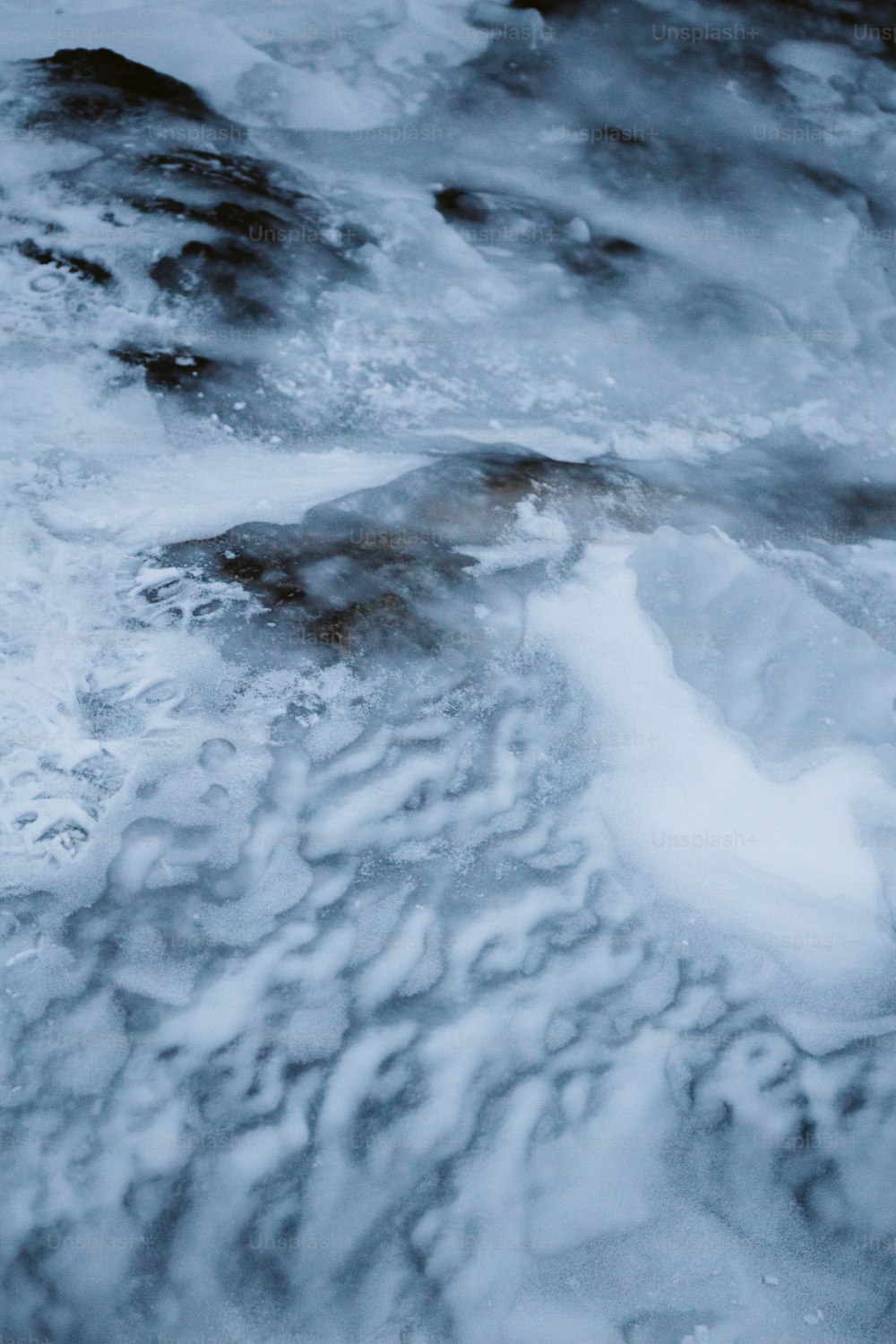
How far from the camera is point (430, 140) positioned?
7.72ft

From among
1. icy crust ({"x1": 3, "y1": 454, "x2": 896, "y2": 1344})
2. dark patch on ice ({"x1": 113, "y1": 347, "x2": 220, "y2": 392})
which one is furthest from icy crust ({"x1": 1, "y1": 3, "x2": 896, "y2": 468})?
icy crust ({"x1": 3, "y1": 454, "x2": 896, "y2": 1344})

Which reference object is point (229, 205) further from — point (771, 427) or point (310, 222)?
point (771, 427)

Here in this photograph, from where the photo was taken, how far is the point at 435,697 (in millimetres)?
1511

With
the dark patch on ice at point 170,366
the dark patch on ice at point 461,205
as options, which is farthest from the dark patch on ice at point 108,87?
the dark patch on ice at point 170,366

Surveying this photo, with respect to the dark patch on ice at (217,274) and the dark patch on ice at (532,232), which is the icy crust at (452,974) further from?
the dark patch on ice at (532,232)

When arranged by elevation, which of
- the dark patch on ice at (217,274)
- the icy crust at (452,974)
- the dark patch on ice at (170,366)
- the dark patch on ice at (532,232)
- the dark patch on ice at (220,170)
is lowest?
the icy crust at (452,974)

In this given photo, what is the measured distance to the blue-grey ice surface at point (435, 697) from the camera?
45.1 inches

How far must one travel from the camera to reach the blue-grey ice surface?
1145 millimetres

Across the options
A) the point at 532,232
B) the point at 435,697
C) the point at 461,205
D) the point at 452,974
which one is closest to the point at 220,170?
the point at 461,205

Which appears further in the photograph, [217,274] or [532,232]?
[532,232]

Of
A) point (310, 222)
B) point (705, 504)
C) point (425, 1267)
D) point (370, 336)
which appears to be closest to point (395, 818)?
point (425, 1267)

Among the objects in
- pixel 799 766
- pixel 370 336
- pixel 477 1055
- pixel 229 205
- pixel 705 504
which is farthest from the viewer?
pixel 229 205

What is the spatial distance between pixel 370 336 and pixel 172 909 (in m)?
1.21

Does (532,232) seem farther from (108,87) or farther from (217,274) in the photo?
(108,87)
